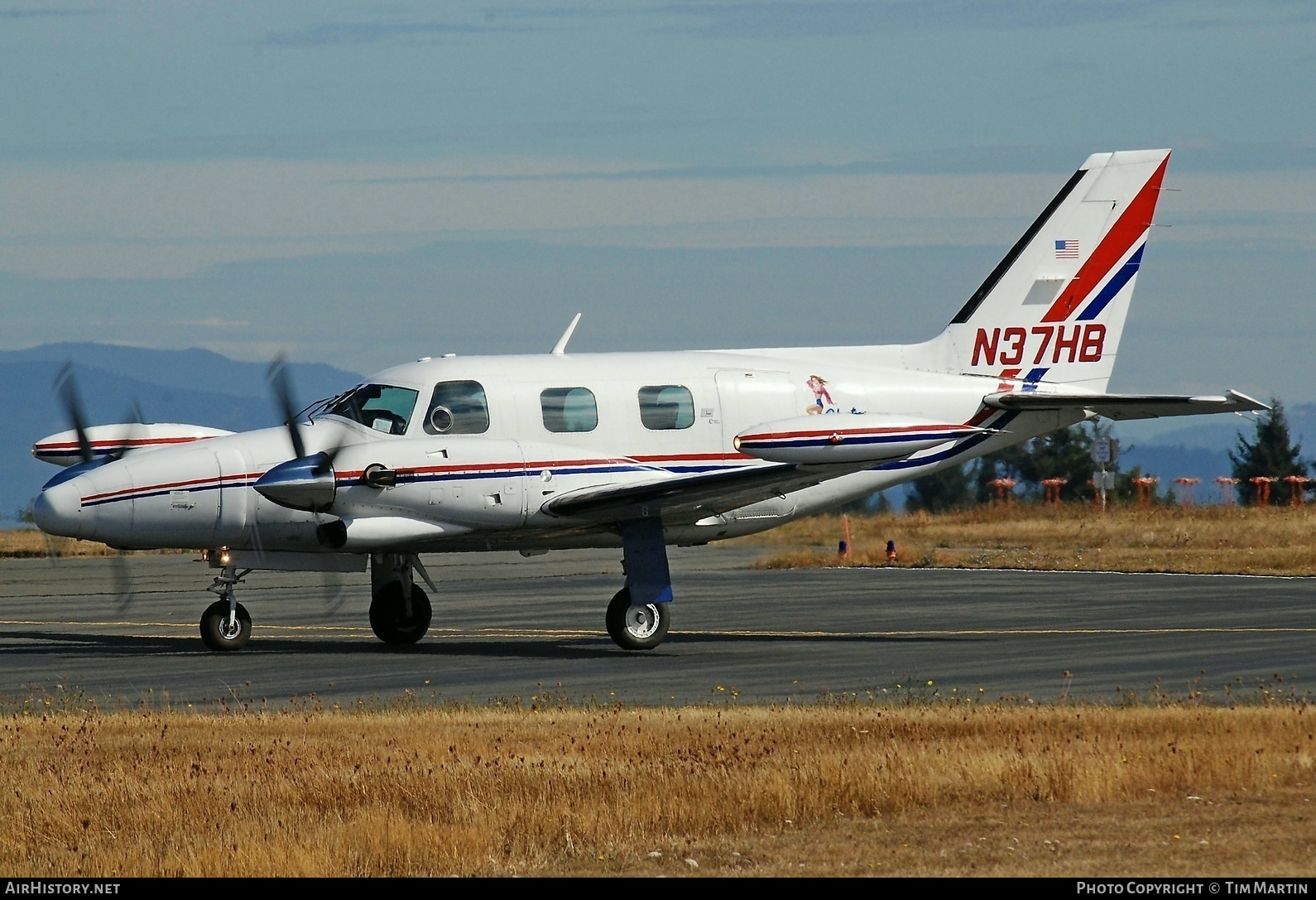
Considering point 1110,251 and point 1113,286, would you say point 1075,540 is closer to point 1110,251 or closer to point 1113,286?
point 1113,286

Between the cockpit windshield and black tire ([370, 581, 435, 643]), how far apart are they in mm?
2819

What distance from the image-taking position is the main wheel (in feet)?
74.3

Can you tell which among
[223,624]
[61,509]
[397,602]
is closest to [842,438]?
[397,602]

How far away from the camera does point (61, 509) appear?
2172 cm

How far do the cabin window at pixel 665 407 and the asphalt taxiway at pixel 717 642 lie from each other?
2.91m

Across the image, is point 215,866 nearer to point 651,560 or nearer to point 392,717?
point 392,717

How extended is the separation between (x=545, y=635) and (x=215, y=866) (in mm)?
15497

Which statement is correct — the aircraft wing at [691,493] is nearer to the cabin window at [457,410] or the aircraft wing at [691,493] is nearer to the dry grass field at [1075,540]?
the cabin window at [457,410]

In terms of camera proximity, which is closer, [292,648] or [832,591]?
[292,648]

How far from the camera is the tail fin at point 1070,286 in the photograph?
25719 mm

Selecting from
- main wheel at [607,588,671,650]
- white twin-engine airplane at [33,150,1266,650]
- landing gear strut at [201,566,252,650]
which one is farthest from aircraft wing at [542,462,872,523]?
landing gear strut at [201,566,252,650]

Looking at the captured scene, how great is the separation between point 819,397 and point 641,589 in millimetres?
3608

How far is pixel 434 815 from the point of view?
11.5 metres
